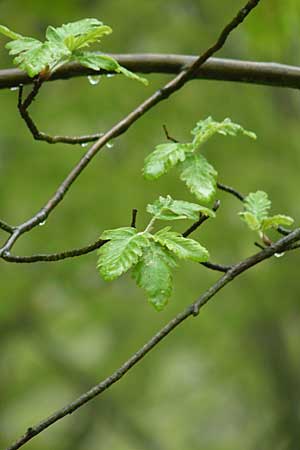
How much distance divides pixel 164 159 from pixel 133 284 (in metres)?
2.42

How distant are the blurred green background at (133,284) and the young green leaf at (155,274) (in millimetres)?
2054

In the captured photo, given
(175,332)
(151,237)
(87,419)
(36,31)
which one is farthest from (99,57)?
(87,419)

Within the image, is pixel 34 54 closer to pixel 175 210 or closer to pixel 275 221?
pixel 175 210

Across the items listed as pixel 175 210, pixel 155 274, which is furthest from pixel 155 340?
→ pixel 175 210

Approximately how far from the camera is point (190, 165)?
4.05 feet

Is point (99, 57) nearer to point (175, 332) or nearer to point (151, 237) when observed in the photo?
point (151, 237)

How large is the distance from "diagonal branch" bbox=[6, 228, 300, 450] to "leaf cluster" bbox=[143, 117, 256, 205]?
4.3 inches

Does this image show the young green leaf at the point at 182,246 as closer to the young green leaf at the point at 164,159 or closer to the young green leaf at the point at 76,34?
the young green leaf at the point at 164,159

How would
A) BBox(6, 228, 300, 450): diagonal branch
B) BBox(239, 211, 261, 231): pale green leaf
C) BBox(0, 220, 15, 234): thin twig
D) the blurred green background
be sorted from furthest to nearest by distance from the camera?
the blurred green background → BBox(239, 211, 261, 231): pale green leaf → BBox(0, 220, 15, 234): thin twig → BBox(6, 228, 300, 450): diagonal branch

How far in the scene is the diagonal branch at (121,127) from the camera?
3.70 feet

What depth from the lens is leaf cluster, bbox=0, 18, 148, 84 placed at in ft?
3.65

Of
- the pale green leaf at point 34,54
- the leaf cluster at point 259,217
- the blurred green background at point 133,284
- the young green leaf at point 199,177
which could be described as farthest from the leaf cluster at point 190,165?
the blurred green background at point 133,284

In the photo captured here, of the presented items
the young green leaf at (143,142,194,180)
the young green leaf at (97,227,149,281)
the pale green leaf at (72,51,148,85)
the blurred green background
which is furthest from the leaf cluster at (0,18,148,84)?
the blurred green background

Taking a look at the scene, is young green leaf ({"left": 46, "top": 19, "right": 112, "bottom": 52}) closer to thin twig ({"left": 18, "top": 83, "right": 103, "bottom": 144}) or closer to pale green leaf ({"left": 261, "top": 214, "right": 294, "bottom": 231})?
thin twig ({"left": 18, "top": 83, "right": 103, "bottom": 144})
